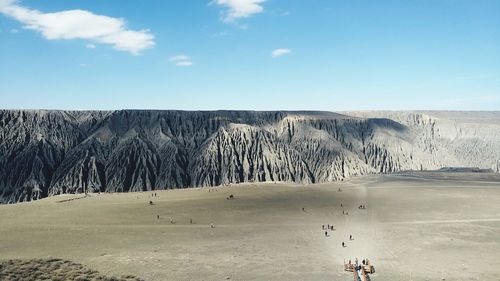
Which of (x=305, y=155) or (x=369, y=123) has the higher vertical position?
(x=369, y=123)

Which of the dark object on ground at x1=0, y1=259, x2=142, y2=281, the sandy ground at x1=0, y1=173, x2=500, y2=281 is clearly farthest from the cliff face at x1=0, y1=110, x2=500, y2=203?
the dark object on ground at x1=0, y1=259, x2=142, y2=281

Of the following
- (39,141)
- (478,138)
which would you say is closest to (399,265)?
(39,141)

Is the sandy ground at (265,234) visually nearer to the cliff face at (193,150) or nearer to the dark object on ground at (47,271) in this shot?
the dark object on ground at (47,271)

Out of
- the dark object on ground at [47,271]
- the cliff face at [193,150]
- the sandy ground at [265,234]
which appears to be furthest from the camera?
the cliff face at [193,150]

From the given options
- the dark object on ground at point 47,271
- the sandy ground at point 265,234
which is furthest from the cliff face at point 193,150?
the dark object on ground at point 47,271

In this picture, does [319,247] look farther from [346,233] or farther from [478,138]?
[478,138]

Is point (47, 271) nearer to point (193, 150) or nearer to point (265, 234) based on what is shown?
point (265, 234)
